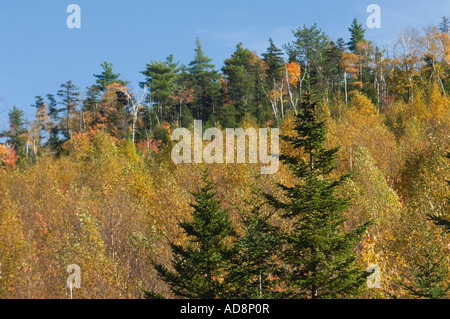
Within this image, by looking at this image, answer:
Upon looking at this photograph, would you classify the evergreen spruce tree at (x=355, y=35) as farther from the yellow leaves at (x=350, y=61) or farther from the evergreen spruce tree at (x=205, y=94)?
the evergreen spruce tree at (x=205, y=94)

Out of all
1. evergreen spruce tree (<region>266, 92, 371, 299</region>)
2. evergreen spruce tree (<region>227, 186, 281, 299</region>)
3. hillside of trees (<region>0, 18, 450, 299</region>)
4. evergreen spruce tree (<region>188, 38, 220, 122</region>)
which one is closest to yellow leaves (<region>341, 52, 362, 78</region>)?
hillside of trees (<region>0, 18, 450, 299</region>)

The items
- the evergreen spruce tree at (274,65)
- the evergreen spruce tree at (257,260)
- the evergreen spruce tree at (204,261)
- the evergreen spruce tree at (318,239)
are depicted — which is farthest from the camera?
the evergreen spruce tree at (274,65)

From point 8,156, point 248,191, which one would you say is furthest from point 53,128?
point 248,191

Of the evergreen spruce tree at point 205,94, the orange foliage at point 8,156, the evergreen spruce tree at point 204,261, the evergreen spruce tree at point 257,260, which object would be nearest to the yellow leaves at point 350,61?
the evergreen spruce tree at point 205,94

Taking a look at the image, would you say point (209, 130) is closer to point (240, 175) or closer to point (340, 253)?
point (240, 175)

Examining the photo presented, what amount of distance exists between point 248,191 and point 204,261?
20.3 metres

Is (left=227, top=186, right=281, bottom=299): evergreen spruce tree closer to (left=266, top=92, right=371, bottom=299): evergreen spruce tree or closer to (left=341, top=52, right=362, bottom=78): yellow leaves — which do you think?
(left=266, top=92, right=371, bottom=299): evergreen spruce tree

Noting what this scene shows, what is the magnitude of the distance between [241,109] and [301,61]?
599 inches

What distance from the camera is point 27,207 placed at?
48.3 m

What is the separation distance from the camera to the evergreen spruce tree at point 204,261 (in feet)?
62.5

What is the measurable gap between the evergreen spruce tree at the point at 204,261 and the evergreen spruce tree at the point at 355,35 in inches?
2520

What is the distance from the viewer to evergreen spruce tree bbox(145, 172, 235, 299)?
19047 mm

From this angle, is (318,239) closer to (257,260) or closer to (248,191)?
(257,260)

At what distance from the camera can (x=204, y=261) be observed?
20.2 metres
